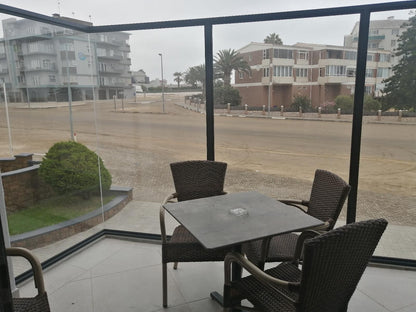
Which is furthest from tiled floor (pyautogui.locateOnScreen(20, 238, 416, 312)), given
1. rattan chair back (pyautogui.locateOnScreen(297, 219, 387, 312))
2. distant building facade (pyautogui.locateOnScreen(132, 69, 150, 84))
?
distant building facade (pyautogui.locateOnScreen(132, 69, 150, 84))

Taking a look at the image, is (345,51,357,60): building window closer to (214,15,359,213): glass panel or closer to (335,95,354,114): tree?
(214,15,359,213): glass panel

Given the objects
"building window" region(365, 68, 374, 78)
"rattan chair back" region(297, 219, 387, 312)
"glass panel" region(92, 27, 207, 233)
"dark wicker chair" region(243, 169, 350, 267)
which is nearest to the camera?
"rattan chair back" region(297, 219, 387, 312)

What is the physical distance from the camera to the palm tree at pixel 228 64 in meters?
2.99

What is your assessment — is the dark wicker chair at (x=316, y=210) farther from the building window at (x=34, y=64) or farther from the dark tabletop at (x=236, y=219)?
the building window at (x=34, y=64)

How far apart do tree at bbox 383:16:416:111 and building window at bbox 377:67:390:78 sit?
4 cm

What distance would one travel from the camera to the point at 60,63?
3.20 metres

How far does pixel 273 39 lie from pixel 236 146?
1905 mm

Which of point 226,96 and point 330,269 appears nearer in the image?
point 330,269

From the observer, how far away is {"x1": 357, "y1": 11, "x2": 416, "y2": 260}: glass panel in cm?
264

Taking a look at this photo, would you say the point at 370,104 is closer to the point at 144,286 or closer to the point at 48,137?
the point at 144,286

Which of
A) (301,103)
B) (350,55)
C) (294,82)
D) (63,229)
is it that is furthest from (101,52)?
(350,55)

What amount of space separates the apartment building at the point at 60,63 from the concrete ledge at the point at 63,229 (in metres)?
1.28

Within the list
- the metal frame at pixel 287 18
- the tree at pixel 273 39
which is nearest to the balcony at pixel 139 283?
the metal frame at pixel 287 18

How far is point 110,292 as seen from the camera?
2.52m
